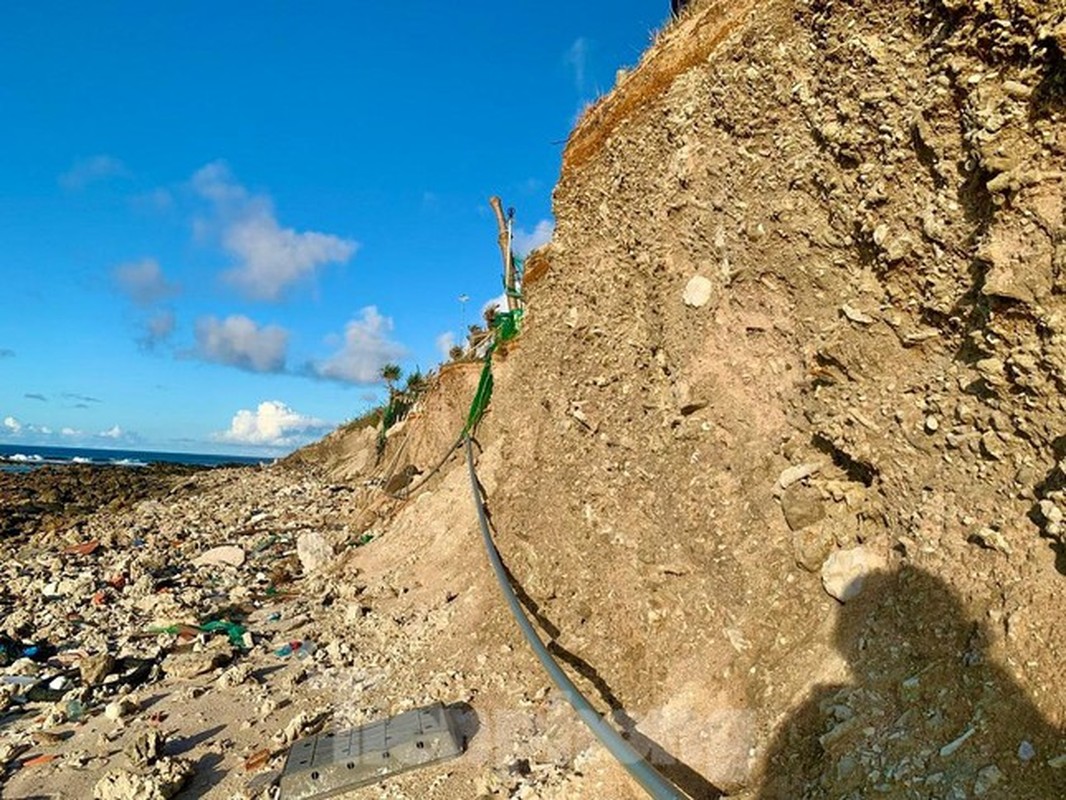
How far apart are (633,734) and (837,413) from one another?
83.8 inches

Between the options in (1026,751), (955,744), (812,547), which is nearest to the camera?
(1026,751)

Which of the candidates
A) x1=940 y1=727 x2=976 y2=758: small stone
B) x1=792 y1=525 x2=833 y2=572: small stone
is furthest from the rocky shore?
x1=940 y1=727 x2=976 y2=758: small stone

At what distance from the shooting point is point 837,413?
3545mm

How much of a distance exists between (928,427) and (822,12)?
254 centimetres

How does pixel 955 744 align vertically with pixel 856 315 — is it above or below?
below

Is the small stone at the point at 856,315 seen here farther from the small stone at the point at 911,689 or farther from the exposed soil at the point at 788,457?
the small stone at the point at 911,689

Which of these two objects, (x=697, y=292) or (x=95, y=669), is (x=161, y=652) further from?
(x=697, y=292)

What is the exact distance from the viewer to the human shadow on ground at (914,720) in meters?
2.24

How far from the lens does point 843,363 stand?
3.52 metres

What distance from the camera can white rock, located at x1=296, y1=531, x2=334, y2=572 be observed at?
32.5 ft

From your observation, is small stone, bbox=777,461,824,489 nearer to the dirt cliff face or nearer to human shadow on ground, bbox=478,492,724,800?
the dirt cliff face

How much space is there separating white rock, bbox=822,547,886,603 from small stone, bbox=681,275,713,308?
78.4 inches

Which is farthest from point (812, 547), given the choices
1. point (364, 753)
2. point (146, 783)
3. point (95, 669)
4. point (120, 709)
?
point (95, 669)

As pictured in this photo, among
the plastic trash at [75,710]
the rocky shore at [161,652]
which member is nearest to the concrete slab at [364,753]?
the rocky shore at [161,652]
